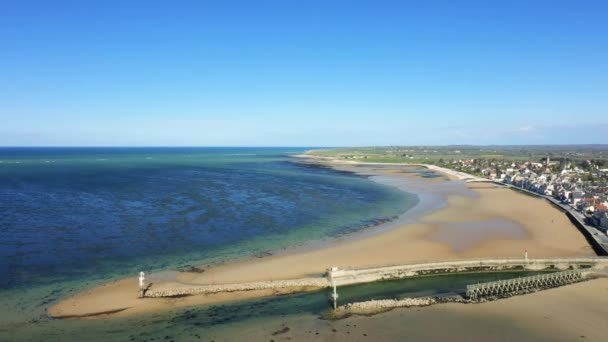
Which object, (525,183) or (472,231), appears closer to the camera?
(472,231)

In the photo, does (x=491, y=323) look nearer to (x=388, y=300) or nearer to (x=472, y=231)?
(x=388, y=300)

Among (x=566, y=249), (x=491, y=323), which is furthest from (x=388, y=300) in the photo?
(x=566, y=249)

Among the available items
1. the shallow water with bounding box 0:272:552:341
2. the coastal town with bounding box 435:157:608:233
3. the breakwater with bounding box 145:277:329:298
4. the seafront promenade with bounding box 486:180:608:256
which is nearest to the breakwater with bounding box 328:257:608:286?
the shallow water with bounding box 0:272:552:341

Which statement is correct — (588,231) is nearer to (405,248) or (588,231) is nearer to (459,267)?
(405,248)

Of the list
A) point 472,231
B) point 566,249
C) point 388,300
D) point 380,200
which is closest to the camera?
point 388,300

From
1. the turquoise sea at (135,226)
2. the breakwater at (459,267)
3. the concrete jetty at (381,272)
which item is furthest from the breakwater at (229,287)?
the turquoise sea at (135,226)

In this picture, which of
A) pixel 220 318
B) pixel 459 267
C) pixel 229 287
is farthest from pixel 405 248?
pixel 220 318

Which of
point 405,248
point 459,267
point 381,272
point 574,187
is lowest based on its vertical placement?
point 405,248
